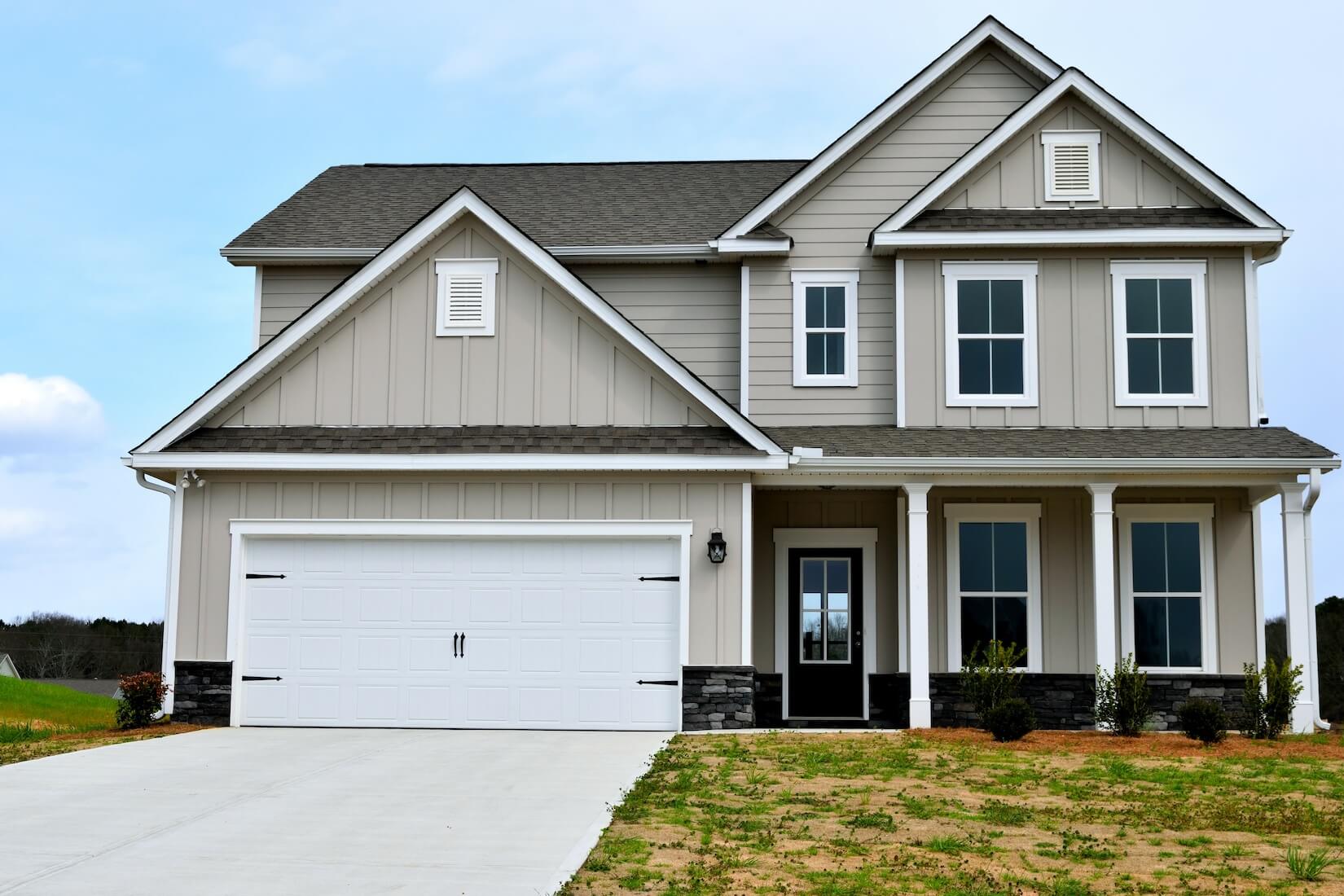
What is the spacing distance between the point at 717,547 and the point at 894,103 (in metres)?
6.32

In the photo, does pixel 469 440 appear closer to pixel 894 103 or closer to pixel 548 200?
pixel 548 200

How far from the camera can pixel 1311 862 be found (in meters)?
8.18

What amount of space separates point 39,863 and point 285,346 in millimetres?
7988

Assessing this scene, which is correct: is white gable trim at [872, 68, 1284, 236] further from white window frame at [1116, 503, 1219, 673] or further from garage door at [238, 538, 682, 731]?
garage door at [238, 538, 682, 731]

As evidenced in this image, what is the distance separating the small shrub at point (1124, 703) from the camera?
14523mm

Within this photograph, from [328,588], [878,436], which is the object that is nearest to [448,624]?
[328,588]

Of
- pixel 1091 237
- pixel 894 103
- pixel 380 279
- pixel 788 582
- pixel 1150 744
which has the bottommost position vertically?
pixel 1150 744

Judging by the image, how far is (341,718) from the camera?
15.2 meters

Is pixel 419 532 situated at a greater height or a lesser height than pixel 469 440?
lesser

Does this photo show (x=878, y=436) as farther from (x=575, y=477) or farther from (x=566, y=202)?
(x=566, y=202)

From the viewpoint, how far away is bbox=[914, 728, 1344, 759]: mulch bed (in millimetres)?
Answer: 13000

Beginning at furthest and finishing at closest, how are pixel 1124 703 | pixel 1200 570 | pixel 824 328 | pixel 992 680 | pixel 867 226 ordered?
pixel 867 226
pixel 824 328
pixel 1200 570
pixel 992 680
pixel 1124 703

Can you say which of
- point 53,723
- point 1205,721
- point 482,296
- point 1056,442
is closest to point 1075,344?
point 1056,442

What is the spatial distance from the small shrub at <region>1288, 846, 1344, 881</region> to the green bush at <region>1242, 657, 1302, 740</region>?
5951 millimetres
